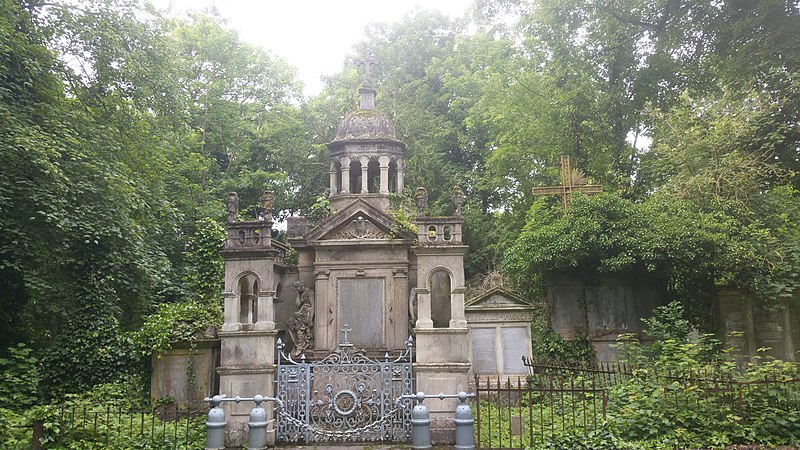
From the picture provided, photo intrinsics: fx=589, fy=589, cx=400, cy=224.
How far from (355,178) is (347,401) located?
619 centimetres

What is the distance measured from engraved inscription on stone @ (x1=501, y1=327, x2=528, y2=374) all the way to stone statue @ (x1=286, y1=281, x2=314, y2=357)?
5.55m

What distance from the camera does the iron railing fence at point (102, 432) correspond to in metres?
8.35

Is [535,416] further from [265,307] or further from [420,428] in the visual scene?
[265,307]

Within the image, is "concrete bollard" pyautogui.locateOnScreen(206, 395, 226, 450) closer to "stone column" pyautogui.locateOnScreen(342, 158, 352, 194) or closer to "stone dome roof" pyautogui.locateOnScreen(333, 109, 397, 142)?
"stone column" pyautogui.locateOnScreen(342, 158, 352, 194)

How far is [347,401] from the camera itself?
9.84 meters

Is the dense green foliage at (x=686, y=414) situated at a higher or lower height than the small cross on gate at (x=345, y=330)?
lower

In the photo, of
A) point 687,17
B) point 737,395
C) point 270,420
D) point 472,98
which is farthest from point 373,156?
point 472,98

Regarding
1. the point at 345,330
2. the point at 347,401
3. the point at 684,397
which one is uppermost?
the point at 345,330

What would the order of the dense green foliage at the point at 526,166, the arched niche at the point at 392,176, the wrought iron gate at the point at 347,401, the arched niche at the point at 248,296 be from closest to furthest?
the wrought iron gate at the point at 347,401 < the dense green foliage at the point at 526,166 < the arched niche at the point at 248,296 < the arched niche at the point at 392,176

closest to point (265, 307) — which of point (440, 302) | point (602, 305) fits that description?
point (440, 302)

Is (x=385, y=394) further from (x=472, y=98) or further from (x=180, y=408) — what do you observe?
(x=472, y=98)

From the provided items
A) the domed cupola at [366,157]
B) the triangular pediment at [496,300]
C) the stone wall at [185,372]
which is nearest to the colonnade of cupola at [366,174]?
the domed cupola at [366,157]

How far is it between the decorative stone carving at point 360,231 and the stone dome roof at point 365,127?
2.53 metres

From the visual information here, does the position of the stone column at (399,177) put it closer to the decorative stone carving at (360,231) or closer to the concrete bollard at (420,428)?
the decorative stone carving at (360,231)
